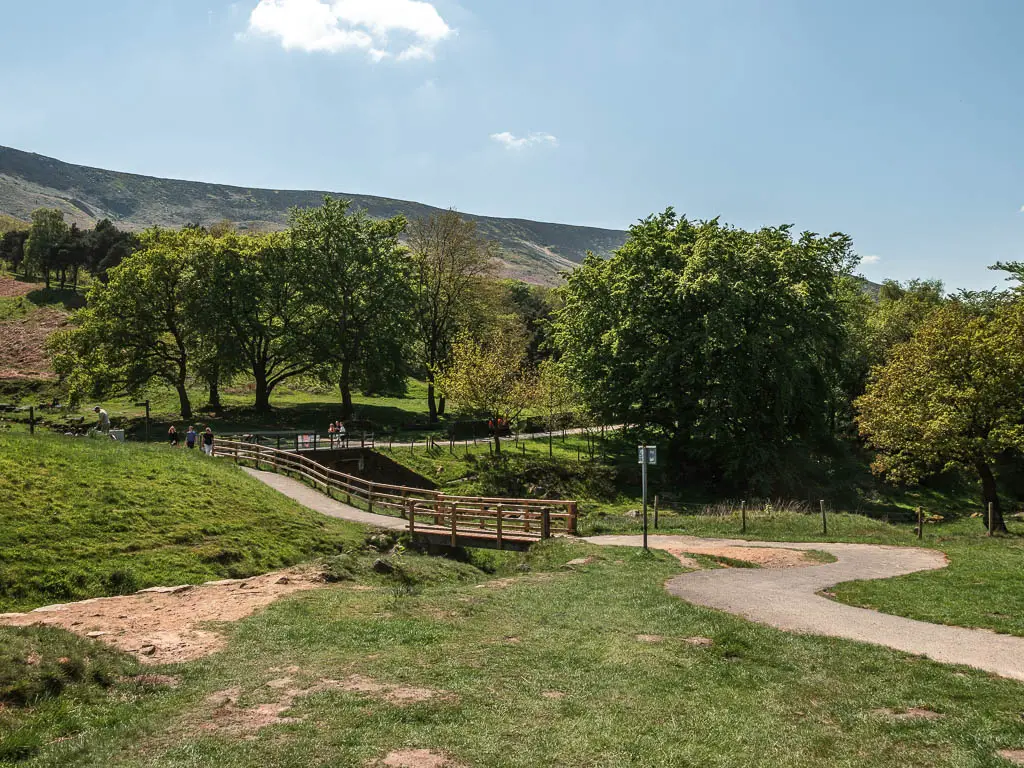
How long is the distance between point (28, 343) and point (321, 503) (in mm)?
55161

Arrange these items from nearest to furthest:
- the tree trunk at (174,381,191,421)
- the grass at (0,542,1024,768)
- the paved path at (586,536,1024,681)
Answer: the grass at (0,542,1024,768) < the paved path at (586,536,1024,681) < the tree trunk at (174,381,191,421)

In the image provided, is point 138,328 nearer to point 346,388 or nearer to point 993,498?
point 346,388

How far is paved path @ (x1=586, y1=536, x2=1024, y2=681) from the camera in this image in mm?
11258

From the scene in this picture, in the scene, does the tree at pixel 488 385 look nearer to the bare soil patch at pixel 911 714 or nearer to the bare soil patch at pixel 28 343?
the bare soil patch at pixel 911 714

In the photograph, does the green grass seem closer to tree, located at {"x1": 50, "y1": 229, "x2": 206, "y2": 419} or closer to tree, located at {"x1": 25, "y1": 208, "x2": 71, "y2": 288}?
tree, located at {"x1": 50, "y1": 229, "x2": 206, "y2": 419}

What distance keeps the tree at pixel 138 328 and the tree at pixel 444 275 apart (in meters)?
17.0

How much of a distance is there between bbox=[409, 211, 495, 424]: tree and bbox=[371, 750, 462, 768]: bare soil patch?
159 feet

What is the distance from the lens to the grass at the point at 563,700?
7.60 meters

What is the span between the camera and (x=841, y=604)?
1469cm

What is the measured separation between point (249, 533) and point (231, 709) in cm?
1325

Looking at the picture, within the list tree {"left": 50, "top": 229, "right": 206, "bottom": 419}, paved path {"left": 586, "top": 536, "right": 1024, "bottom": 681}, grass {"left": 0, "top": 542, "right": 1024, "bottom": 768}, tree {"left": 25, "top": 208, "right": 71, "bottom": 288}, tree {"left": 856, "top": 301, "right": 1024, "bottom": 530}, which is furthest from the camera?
tree {"left": 25, "top": 208, "right": 71, "bottom": 288}

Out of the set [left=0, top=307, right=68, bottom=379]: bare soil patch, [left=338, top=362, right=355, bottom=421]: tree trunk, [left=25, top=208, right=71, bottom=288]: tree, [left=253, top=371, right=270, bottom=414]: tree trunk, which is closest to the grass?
[left=338, top=362, right=355, bottom=421]: tree trunk

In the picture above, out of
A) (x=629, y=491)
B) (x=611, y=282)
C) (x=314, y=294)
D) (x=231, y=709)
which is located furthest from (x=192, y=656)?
(x=314, y=294)

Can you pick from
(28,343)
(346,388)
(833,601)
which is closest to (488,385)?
(346,388)
